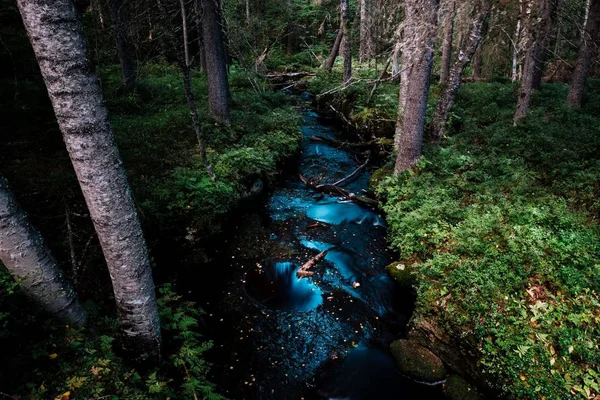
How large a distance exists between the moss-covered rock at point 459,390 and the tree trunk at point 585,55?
12388mm

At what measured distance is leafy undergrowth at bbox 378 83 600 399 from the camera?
441cm

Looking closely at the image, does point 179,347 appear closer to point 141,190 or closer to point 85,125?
point 85,125

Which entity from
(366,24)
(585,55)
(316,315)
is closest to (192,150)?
(316,315)

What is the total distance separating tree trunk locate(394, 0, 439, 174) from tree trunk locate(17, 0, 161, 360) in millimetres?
6734

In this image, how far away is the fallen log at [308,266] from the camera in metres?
7.30

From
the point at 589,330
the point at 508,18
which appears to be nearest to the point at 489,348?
the point at 589,330

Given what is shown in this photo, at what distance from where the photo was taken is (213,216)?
8.00 metres

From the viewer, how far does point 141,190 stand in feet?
24.7

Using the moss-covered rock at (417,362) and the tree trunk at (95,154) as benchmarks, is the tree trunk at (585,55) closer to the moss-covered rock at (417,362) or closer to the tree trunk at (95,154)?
the moss-covered rock at (417,362)

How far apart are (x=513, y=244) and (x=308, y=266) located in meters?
4.03

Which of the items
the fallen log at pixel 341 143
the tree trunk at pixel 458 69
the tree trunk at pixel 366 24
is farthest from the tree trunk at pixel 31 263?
the tree trunk at pixel 366 24

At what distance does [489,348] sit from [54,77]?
6.10m

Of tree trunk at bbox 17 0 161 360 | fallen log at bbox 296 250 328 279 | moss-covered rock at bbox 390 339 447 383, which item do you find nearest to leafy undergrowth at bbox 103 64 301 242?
fallen log at bbox 296 250 328 279

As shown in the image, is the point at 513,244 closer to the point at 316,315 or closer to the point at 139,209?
→ the point at 316,315
